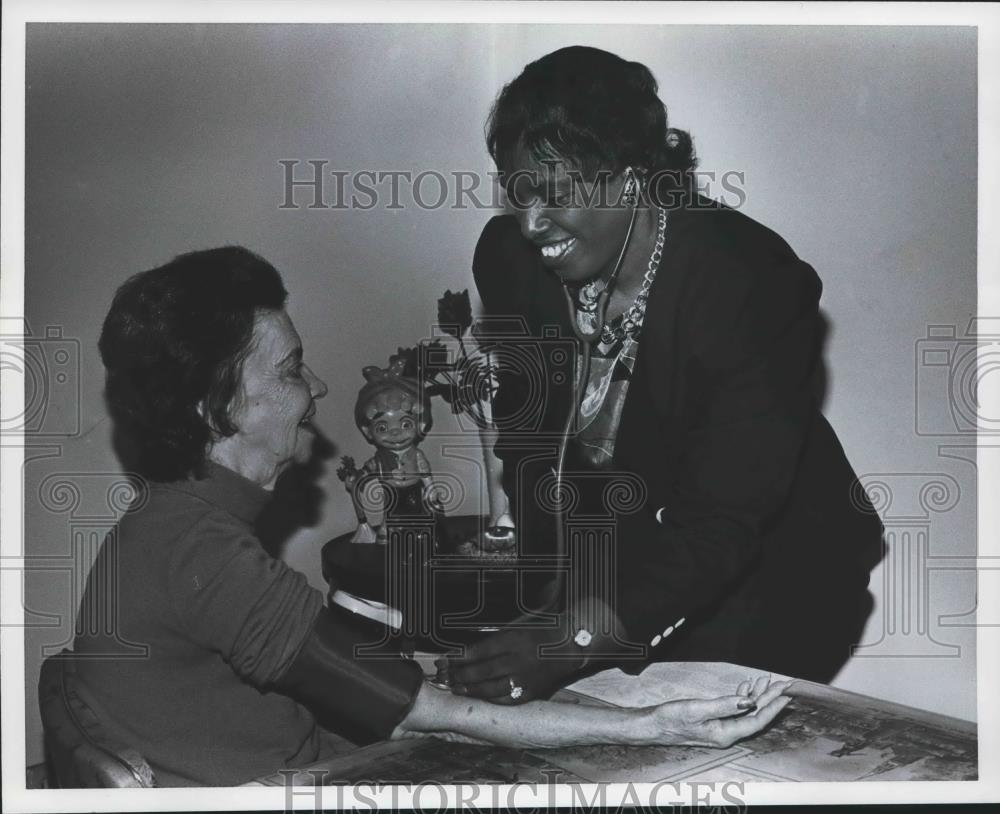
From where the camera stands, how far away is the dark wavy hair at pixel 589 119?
5.95 feet

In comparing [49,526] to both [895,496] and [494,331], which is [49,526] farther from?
[895,496]

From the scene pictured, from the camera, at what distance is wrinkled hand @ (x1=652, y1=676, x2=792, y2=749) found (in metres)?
1.78

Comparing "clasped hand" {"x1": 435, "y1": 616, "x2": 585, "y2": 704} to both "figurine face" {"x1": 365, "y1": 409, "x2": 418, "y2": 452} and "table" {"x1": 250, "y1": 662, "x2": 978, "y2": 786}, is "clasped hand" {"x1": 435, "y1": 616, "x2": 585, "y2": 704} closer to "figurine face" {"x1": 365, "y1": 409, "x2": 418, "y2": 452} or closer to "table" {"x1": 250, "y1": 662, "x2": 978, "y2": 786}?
"table" {"x1": 250, "y1": 662, "x2": 978, "y2": 786}

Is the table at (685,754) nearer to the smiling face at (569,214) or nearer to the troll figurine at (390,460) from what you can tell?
the troll figurine at (390,460)

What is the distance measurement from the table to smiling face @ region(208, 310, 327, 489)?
0.49 metres

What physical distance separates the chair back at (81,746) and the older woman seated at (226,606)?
1.1 inches

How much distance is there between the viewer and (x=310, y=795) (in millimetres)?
1798

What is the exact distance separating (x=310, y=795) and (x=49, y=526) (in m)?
0.65

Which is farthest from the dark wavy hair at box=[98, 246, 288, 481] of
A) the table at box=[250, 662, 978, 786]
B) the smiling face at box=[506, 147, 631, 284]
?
the table at box=[250, 662, 978, 786]

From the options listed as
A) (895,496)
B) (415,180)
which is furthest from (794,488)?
(415,180)

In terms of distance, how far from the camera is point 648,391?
6.14 ft

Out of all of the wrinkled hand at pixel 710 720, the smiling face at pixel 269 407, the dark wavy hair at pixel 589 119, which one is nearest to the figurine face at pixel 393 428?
the smiling face at pixel 269 407

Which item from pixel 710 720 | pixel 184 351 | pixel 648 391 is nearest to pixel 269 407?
pixel 184 351

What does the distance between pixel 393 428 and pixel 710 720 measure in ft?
2.33
